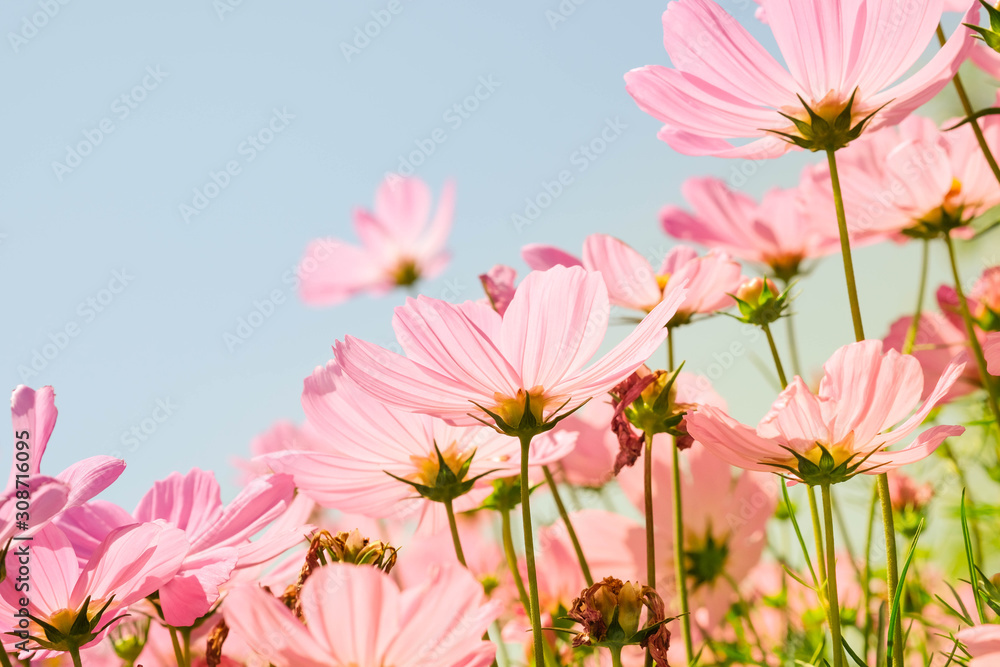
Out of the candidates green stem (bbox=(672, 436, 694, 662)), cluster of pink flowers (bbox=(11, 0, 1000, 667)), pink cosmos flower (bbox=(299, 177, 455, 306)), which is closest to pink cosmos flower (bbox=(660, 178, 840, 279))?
cluster of pink flowers (bbox=(11, 0, 1000, 667))

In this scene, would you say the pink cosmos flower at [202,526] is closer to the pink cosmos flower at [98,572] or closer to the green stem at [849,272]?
the pink cosmos flower at [98,572]

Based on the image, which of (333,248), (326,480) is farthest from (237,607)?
(333,248)

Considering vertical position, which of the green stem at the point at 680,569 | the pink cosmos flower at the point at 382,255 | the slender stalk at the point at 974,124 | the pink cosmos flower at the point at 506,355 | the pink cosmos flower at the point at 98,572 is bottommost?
the green stem at the point at 680,569

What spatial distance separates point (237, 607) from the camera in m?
0.28

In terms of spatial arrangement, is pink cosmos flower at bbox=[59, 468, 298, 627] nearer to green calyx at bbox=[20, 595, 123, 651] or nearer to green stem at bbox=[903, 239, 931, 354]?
green calyx at bbox=[20, 595, 123, 651]

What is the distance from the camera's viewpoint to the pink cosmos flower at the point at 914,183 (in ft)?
1.91

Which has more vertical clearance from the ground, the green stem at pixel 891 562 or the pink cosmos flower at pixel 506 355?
the pink cosmos flower at pixel 506 355

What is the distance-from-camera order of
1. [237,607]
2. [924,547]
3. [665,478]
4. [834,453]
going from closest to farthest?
[237,607] < [834,453] < [665,478] < [924,547]

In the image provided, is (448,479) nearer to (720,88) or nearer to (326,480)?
(326,480)

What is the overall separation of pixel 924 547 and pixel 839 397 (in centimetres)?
95

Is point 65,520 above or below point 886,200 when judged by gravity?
below

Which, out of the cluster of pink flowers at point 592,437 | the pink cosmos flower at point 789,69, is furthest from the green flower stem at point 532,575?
the pink cosmos flower at point 789,69

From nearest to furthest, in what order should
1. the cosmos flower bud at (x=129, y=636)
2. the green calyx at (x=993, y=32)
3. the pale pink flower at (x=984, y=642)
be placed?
the pale pink flower at (x=984, y=642) < the green calyx at (x=993, y=32) < the cosmos flower bud at (x=129, y=636)

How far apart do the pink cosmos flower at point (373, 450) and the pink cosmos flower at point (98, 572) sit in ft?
0.27
